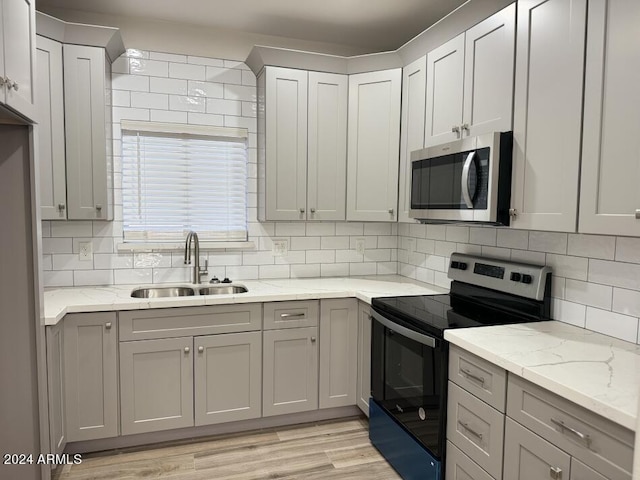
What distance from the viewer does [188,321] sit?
8.63 feet

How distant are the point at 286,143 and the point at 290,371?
4.99ft

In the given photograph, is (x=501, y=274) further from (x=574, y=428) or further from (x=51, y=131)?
(x=51, y=131)

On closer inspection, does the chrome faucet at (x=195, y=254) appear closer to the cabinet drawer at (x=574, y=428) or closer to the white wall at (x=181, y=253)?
the white wall at (x=181, y=253)

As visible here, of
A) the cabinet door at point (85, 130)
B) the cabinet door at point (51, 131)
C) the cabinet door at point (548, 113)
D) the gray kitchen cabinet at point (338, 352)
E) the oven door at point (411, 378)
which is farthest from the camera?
the gray kitchen cabinet at point (338, 352)

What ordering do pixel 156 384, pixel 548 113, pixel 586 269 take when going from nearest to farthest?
pixel 548 113 < pixel 586 269 < pixel 156 384

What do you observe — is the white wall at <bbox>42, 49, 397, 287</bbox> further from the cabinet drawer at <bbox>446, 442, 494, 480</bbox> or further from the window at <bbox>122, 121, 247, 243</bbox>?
the cabinet drawer at <bbox>446, 442, 494, 480</bbox>

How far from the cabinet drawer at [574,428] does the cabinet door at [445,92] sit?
139 cm

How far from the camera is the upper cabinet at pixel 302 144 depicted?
9.95ft

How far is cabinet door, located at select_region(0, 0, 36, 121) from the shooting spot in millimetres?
1594

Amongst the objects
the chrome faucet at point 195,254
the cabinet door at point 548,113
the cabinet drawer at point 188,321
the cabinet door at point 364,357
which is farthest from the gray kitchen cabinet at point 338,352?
the cabinet door at point 548,113

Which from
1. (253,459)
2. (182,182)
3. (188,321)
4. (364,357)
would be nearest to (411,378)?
(364,357)

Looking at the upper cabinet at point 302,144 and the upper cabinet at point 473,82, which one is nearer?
the upper cabinet at point 473,82

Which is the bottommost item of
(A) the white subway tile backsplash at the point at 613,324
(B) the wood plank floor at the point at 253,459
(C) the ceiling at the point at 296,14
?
(B) the wood plank floor at the point at 253,459

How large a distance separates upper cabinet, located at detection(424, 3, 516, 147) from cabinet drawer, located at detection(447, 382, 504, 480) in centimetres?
121
